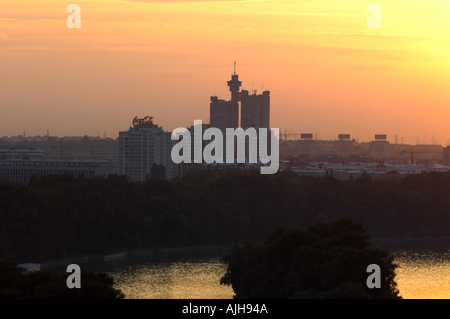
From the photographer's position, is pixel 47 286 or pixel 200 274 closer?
pixel 47 286

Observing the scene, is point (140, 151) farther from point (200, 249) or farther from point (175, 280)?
point (175, 280)

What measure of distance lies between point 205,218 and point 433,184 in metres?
10.1

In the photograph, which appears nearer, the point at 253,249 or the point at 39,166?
the point at 253,249

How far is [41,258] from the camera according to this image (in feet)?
50.8

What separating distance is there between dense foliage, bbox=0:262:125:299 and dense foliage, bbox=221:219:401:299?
7.95 feet

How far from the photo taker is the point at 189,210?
19.6 m

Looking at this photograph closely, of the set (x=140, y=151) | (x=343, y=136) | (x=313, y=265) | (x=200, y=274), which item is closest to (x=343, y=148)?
(x=343, y=136)

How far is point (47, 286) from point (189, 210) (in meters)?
12.1

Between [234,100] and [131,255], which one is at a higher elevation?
[234,100]

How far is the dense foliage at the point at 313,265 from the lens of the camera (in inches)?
326

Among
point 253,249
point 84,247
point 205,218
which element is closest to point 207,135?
point 205,218

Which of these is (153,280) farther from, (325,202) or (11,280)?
(325,202)

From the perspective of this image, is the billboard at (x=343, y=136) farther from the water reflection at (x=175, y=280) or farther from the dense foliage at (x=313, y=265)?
the dense foliage at (x=313, y=265)

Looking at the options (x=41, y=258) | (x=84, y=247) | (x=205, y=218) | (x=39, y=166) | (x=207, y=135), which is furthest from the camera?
(x=207, y=135)
